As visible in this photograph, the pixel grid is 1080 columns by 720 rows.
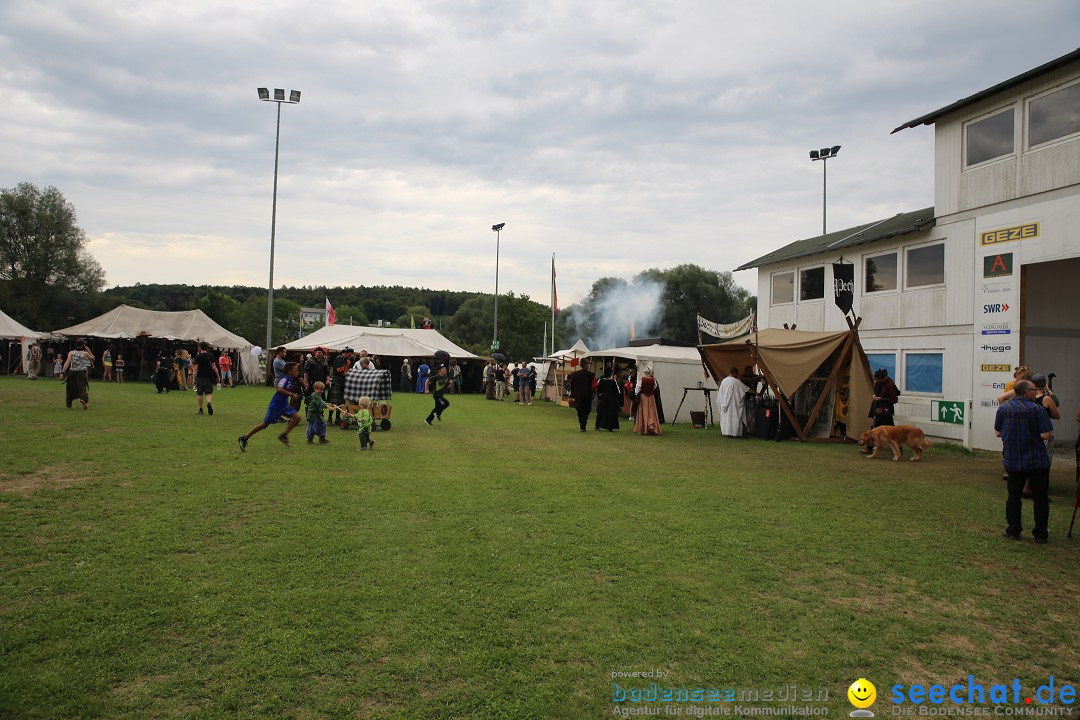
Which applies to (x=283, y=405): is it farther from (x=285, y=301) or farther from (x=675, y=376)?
(x=285, y=301)

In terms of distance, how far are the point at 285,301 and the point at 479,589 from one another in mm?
114488

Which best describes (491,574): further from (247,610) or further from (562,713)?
(562,713)

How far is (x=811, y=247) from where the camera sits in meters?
23.2

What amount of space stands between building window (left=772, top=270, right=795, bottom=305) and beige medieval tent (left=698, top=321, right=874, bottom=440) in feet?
16.8

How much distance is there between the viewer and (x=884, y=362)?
1864 centimetres

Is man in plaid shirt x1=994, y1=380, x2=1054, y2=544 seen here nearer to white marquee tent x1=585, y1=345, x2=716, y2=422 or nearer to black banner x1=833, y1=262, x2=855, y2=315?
black banner x1=833, y1=262, x2=855, y2=315

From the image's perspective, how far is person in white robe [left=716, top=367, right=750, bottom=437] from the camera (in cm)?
1769

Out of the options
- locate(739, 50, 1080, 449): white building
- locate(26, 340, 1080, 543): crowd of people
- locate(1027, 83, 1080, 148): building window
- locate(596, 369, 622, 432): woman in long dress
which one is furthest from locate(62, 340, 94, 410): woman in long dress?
locate(1027, 83, 1080, 148): building window

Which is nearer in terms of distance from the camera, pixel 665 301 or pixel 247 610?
pixel 247 610

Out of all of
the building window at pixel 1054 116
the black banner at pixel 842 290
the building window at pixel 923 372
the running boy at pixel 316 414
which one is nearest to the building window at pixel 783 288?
the black banner at pixel 842 290

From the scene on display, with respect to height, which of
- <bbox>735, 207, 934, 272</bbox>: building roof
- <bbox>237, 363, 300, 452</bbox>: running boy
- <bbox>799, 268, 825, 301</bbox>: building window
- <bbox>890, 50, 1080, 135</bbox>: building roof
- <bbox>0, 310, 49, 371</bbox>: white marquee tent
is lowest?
<bbox>237, 363, 300, 452</bbox>: running boy

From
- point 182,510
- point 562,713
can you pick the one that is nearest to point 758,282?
point 182,510

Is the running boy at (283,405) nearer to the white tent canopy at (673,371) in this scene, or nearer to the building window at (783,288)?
the white tent canopy at (673,371)

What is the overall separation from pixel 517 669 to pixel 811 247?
22206 millimetres
